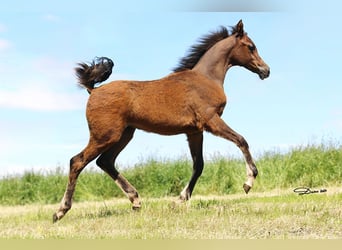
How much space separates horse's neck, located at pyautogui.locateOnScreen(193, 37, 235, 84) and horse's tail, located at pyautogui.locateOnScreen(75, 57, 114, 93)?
1237 mm

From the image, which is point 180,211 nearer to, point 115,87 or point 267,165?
point 115,87

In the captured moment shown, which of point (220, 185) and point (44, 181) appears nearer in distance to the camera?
point (220, 185)

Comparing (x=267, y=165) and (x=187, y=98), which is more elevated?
(x=187, y=98)

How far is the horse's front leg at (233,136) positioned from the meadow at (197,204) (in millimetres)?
540

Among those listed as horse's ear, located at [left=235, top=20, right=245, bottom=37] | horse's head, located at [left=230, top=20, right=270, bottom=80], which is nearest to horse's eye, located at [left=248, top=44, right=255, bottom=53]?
horse's head, located at [left=230, top=20, right=270, bottom=80]

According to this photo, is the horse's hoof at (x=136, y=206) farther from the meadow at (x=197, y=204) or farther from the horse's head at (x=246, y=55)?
the horse's head at (x=246, y=55)

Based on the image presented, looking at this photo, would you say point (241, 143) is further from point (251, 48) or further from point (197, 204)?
point (251, 48)

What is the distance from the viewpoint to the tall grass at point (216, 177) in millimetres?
11492

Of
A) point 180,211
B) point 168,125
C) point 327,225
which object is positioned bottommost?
point 180,211

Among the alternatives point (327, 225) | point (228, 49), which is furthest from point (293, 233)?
point (228, 49)

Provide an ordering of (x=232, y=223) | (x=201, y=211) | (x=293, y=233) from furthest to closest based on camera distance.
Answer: (x=201, y=211), (x=232, y=223), (x=293, y=233)

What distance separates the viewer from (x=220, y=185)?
11523 millimetres

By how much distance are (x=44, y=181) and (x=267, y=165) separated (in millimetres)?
5095

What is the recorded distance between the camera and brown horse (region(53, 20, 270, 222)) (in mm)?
7137
